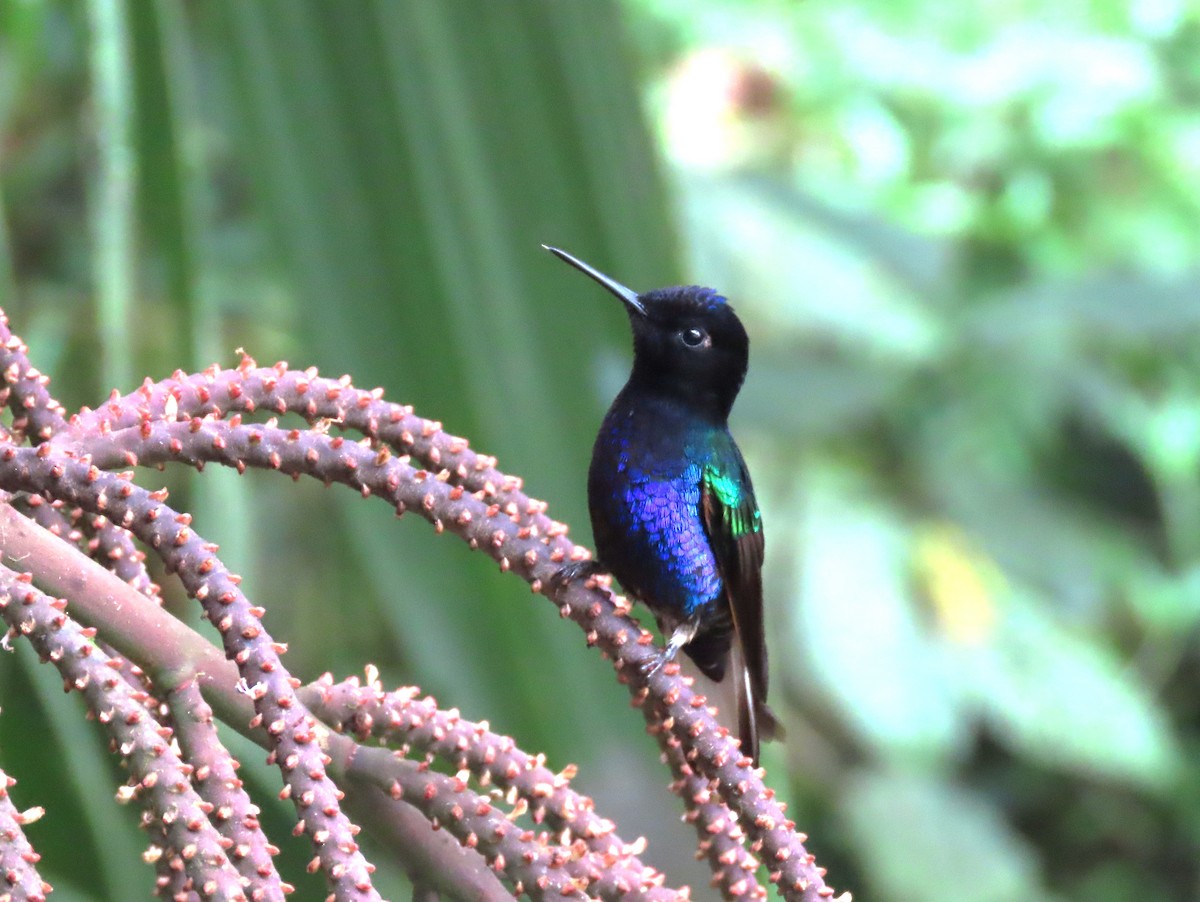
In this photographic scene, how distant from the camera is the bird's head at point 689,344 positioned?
107cm

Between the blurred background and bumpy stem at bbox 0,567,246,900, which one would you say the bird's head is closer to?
the blurred background

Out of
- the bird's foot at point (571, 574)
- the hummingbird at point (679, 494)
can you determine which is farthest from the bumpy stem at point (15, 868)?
the hummingbird at point (679, 494)

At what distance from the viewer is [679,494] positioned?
3.44 ft

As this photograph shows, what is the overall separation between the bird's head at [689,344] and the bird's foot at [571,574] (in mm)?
351

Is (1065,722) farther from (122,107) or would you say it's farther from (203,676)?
(203,676)

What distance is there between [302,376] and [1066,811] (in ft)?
14.8

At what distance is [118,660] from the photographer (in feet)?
1.94

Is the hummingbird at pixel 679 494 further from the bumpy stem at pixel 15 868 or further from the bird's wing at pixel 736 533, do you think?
the bumpy stem at pixel 15 868

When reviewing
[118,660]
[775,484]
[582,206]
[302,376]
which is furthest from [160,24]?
[775,484]

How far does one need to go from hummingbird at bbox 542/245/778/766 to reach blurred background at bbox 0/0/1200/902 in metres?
0.16

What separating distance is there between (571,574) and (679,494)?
0.36 metres

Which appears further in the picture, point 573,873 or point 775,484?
point 775,484

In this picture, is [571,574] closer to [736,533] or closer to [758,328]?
[736,533]

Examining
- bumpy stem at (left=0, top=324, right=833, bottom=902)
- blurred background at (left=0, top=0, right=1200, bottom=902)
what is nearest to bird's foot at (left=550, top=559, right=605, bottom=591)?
bumpy stem at (left=0, top=324, right=833, bottom=902)
